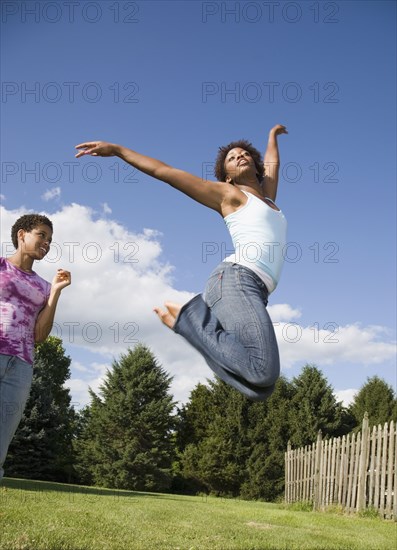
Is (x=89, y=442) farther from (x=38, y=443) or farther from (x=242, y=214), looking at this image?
(x=242, y=214)

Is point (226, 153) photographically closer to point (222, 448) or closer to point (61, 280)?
point (61, 280)

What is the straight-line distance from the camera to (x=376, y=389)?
27984mm

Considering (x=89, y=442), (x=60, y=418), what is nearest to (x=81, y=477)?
(x=89, y=442)

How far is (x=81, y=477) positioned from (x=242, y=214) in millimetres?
25462

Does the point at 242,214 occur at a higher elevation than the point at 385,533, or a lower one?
higher

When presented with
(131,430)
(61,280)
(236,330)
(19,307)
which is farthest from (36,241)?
(131,430)

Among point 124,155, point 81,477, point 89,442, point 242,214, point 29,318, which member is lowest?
point 81,477

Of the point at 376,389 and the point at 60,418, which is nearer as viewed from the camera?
the point at 60,418

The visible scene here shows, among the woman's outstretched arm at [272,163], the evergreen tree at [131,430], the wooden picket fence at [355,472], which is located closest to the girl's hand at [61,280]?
the woman's outstretched arm at [272,163]

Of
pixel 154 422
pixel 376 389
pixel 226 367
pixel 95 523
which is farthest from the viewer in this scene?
pixel 376 389

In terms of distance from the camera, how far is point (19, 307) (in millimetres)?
3428

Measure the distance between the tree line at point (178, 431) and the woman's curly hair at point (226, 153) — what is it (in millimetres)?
22009

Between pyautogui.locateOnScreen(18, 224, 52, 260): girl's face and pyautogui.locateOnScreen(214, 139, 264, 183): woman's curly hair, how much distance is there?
1.16 meters

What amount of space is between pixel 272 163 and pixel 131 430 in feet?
76.9
